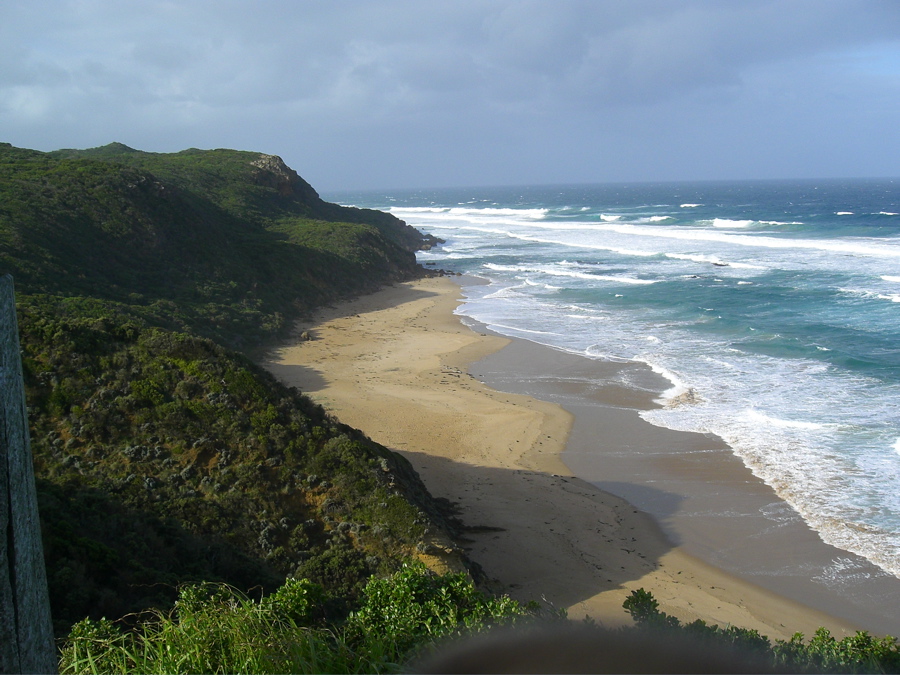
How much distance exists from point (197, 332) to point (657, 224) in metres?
60.6

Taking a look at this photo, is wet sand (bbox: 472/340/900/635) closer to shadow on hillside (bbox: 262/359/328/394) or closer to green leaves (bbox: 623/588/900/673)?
green leaves (bbox: 623/588/900/673)

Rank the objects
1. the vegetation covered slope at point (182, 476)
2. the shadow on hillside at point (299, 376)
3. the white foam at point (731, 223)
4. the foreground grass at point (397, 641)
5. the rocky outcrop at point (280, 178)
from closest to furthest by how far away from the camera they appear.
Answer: the foreground grass at point (397, 641) → the vegetation covered slope at point (182, 476) → the shadow on hillside at point (299, 376) → the rocky outcrop at point (280, 178) → the white foam at point (731, 223)

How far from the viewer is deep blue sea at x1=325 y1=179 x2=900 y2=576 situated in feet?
45.1

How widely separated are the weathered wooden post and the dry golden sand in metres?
3.21

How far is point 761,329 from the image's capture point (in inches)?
1027

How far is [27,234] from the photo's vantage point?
75.5 ft

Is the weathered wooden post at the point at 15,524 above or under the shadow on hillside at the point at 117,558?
above

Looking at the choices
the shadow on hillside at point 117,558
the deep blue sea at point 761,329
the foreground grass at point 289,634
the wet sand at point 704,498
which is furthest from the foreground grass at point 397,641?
the deep blue sea at point 761,329

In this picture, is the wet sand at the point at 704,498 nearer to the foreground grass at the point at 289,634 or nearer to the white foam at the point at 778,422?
the white foam at the point at 778,422

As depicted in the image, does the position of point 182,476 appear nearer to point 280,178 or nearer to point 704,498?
point 704,498

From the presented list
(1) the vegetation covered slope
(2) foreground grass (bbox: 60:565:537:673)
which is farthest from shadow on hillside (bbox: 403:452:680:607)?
(2) foreground grass (bbox: 60:565:537:673)

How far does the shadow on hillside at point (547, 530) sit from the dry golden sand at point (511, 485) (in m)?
0.03

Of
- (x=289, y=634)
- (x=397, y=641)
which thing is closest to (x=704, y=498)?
(x=397, y=641)

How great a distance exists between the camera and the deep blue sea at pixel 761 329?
13.7m
